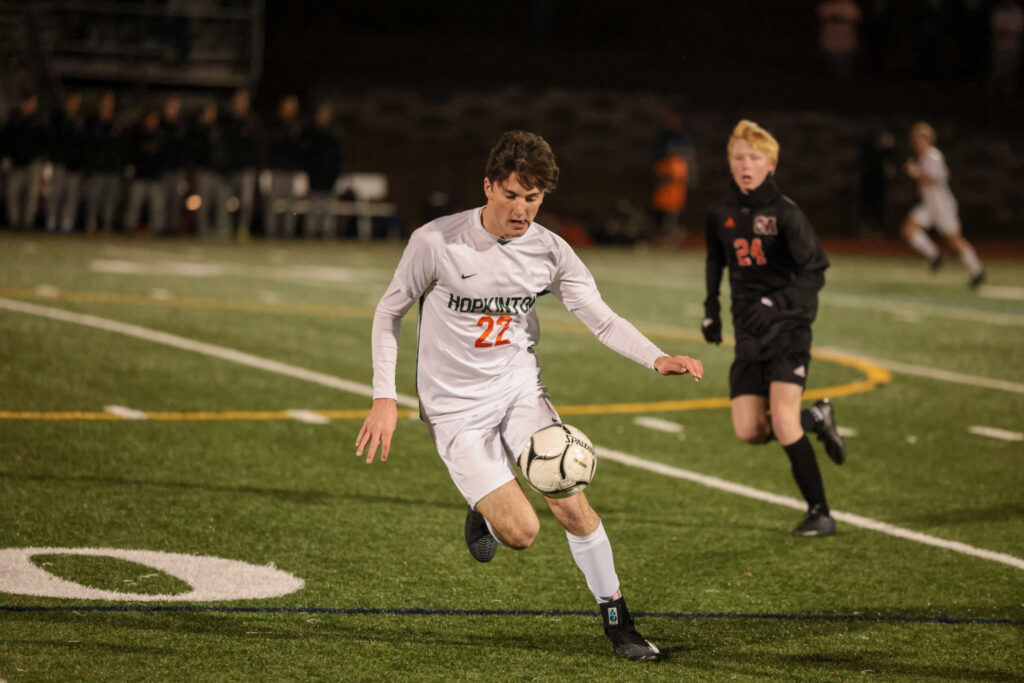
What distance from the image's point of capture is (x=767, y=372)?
26.6 feet

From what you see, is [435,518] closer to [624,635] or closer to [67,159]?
[624,635]

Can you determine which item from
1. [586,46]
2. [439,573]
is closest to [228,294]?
[439,573]

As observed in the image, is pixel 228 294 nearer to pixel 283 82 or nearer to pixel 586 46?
pixel 283 82

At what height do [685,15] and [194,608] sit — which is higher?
[685,15]

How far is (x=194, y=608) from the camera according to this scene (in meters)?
6.04

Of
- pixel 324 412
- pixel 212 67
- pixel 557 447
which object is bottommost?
pixel 324 412

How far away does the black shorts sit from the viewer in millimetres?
8016

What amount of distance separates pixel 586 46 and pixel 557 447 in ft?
92.8

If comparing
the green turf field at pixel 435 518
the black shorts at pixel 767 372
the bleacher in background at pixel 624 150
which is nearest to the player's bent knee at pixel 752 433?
the black shorts at pixel 767 372

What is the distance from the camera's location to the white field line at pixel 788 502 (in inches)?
294

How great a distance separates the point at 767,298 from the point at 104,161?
57.1ft

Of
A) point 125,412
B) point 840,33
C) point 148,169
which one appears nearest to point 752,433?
point 125,412

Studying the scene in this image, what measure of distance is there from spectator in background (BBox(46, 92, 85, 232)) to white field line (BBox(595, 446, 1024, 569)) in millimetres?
15920

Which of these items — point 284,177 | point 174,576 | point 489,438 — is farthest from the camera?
point 284,177
